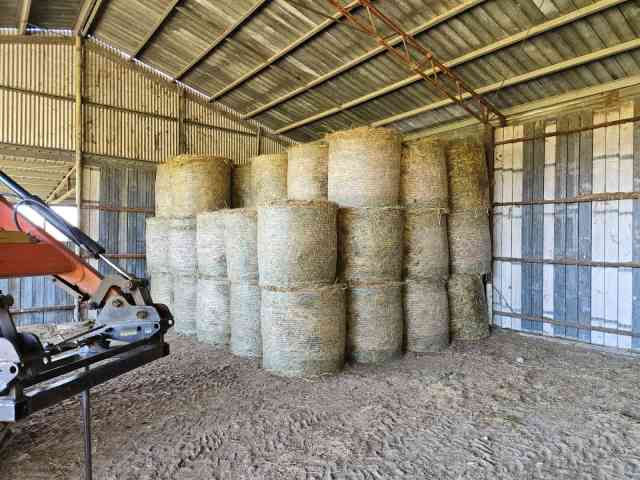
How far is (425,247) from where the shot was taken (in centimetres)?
538

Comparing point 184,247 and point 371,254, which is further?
point 184,247

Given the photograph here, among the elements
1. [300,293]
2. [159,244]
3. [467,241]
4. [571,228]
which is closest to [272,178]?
[159,244]

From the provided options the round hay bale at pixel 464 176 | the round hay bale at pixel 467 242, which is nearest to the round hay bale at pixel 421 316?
the round hay bale at pixel 467 242

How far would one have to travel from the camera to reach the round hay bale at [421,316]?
532cm

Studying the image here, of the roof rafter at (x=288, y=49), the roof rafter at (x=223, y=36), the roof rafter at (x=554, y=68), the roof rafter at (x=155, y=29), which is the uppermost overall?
the roof rafter at (x=155, y=29)

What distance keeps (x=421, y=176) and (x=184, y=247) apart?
147 inches

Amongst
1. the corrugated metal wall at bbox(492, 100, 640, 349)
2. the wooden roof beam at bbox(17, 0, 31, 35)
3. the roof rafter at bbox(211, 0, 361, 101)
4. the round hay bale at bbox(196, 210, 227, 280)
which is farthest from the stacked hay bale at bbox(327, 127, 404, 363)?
the wooden roof beam at bbox(17, 0, 31, 35)

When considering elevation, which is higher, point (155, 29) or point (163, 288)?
point (155, 29)

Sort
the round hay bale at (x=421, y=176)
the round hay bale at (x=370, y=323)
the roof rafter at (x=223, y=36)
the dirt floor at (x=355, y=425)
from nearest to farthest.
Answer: the dirt floor at (x=355, y=425), the round hay bale at (x=370, y=323), the round hay bale at (x=421, y=176), the roof rafter at (x=223, y=36)

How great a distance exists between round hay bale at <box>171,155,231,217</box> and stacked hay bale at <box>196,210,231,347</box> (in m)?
0.74

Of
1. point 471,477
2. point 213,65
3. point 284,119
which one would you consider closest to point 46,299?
point 213,65

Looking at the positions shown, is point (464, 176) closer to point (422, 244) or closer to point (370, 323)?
point (422, 244)

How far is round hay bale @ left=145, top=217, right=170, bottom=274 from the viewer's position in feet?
23.0

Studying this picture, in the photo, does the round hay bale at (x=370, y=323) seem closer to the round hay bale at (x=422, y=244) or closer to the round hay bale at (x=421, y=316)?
the round hay bale at (x=421, y=316)
